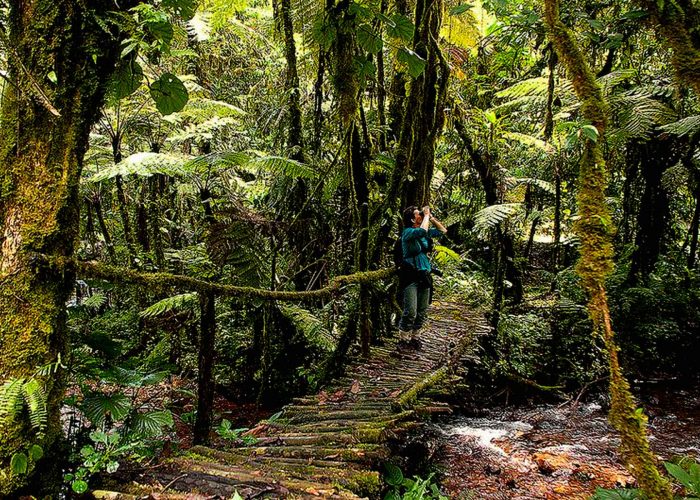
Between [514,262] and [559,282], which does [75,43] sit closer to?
[514,262]

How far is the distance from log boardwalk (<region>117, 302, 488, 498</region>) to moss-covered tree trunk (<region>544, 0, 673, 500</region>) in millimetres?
1094

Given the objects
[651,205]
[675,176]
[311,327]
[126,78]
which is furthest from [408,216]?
[651,205]

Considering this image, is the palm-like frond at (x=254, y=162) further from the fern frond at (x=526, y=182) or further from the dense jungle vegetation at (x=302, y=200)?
the fern frond at (x=526, y=182)

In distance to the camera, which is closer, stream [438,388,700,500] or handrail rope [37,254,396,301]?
handrail rope [37,254,396,301]

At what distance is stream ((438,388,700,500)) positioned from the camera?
3.57 meters

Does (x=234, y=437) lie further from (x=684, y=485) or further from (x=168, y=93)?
(x=684, y=485)

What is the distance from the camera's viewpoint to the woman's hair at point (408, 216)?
4.18 metres

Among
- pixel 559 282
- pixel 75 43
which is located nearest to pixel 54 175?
pixel 75 43

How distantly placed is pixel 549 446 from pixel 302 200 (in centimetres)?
347

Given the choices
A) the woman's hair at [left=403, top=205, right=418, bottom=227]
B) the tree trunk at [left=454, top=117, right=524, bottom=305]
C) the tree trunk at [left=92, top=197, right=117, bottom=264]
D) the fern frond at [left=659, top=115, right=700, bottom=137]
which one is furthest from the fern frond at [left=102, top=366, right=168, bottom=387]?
the fern frond at [left=659, top=115, right=700, bottom=137]

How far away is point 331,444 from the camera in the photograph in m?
2.52

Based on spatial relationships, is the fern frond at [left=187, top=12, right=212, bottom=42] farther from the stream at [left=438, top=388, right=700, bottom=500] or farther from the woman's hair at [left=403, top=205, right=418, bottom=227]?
the stream at [left=438, top=388, right=700, bottom=500]

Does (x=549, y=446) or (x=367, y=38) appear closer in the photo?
(x=367, y=38)

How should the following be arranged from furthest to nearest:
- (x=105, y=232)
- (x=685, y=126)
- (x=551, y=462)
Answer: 1. (x=105, y=232)
2. (x=685, y=126)
3. (x=551, y=462)
